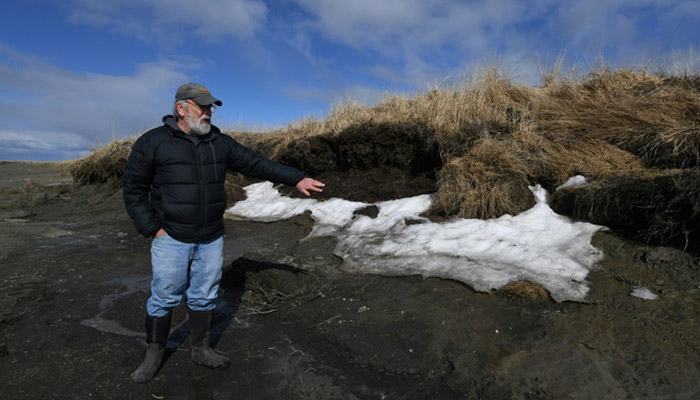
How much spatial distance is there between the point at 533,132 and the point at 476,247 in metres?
2.97

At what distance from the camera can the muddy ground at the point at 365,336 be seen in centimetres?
295

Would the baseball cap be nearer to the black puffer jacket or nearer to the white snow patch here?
the black puffer jacket

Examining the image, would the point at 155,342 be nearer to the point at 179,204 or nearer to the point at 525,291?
the point at 179,204

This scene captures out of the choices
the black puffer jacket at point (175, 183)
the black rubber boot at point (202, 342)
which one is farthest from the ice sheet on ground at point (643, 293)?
the black puffer jacket at point (175, 183)

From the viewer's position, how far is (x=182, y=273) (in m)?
3.17

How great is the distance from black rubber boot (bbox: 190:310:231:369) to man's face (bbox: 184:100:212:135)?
144cm

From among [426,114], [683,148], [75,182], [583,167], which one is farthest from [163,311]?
[75,182]

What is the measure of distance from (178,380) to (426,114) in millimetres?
7155

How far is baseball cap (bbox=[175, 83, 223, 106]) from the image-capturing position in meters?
3.05

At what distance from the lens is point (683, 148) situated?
17.9ft

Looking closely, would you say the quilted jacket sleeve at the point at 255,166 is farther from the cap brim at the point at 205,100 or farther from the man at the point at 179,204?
the cap brim at the point at 205,100

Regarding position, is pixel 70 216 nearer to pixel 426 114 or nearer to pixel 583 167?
pixel 426 114

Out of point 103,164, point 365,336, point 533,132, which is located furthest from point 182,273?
point 103,164

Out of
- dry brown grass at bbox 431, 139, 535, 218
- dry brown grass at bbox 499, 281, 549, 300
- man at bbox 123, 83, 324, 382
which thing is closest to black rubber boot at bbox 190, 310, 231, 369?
man at bbox 123, 83, 324, 382
